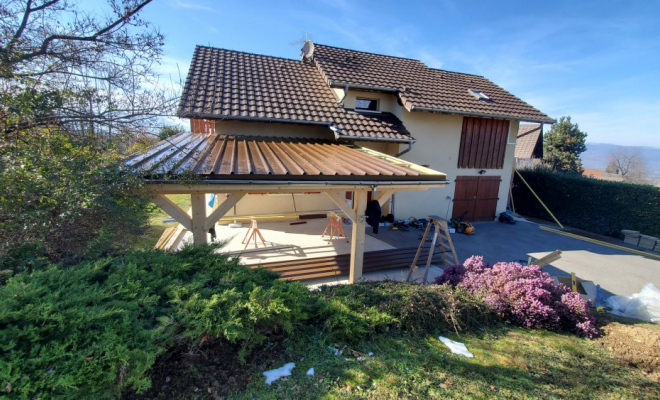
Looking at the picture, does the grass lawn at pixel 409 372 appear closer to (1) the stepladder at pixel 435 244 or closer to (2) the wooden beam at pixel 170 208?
(1) the stepladder at pixel 435 244

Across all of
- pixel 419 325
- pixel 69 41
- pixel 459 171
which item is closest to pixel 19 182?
pixel 69 41

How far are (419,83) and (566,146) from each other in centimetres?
2019

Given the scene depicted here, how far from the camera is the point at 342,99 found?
31.9 ft

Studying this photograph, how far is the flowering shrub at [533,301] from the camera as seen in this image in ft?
14.5

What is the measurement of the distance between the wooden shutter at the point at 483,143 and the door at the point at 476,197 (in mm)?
614

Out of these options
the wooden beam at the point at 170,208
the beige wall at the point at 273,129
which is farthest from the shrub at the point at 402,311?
the beige wall at the point at 273,129

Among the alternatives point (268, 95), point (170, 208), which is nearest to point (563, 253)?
point (268, 95)

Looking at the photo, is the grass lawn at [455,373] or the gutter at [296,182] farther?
the gutter at [296,182]

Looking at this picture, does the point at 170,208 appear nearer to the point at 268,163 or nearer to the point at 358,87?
the point at 268,163

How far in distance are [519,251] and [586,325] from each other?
535cm

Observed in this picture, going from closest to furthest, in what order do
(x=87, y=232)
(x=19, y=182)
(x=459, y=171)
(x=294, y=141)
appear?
(x=19, y=182) < (x=87, y=232) < (x=294, y=141) < (x=459, y=171)

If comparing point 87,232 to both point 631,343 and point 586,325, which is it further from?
point 631,343

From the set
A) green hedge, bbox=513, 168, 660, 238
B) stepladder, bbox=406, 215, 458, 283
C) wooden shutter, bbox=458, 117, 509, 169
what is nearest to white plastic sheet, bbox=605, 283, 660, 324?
stepladder, bbox=406, 215, 458, 283

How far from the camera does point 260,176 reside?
4.59 metres
